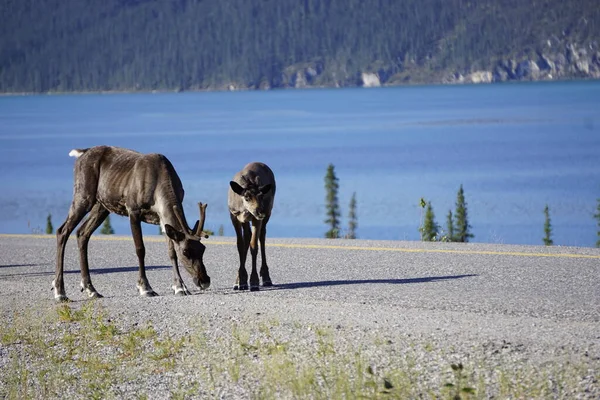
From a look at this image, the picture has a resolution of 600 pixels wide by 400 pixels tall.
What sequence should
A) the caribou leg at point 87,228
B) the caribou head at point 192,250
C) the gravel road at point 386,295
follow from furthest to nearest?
the caribou leg at point 87,228
the caribou head at point 192,250
the gravel road at point 386,295

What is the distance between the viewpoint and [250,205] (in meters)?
13.8

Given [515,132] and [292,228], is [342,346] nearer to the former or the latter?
[292,228]

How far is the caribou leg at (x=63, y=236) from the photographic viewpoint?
45.7 feet

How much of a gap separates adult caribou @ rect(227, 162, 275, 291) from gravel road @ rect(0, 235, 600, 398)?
0.43 m

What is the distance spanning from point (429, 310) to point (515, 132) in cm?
13545

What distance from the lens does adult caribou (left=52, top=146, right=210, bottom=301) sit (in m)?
12.6

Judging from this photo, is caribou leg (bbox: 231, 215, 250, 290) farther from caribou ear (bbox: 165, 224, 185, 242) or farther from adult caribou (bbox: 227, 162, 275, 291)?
caribou ear (bbox: 165, 224, 185, 242)

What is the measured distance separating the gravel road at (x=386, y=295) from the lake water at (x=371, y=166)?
4318 millimetres

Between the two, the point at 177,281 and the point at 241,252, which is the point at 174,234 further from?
the point at 241,252

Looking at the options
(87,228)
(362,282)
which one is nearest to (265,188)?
(362,282)

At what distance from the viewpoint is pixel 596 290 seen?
13.8 meters

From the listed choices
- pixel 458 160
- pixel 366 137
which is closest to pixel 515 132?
pixel 366 137

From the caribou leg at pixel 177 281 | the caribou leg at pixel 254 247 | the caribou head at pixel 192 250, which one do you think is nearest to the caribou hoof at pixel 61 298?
the caribou leg at pixel 177 281

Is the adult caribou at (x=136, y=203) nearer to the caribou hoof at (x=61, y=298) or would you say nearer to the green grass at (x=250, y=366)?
the caribou hoof at (x=61, y=298)
